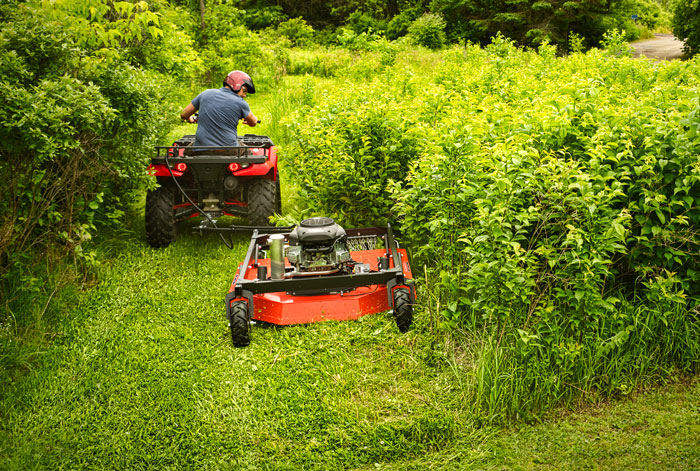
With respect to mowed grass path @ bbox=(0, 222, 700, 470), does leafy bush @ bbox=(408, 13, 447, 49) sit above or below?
above

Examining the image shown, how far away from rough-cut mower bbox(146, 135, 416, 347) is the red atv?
1 cm

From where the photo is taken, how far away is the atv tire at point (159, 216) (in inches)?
248

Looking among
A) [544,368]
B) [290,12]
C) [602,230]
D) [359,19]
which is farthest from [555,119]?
[290,12]

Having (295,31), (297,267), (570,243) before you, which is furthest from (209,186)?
(295,31)

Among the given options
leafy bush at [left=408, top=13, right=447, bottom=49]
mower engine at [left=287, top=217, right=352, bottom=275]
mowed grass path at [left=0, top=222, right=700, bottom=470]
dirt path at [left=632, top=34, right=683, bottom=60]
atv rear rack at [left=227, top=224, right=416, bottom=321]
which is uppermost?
leafy bush at [left=408, top=13, right=447, bottom=49]

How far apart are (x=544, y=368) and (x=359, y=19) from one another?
29529 mm

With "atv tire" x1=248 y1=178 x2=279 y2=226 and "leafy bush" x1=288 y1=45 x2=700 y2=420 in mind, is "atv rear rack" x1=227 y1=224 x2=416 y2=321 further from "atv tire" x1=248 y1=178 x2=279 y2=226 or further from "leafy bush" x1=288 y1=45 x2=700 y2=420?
"atv tire" x1=248 y1=178 x2=279 y2=226

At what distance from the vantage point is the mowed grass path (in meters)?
3.38

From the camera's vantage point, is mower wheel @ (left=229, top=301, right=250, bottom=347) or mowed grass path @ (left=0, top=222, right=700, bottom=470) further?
mower wheel @ (left=229, top=301, right=250, bottom=347)

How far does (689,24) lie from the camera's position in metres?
19.4

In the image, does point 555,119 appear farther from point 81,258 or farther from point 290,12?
point 290,12

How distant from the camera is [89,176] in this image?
17.0 feet

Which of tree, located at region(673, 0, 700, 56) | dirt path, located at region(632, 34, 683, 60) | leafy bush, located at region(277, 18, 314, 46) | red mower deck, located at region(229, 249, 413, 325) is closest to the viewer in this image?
red mower deck, located at region(229, 249, 413, 325)

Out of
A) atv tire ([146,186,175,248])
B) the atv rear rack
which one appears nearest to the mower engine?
the atv rear rack
